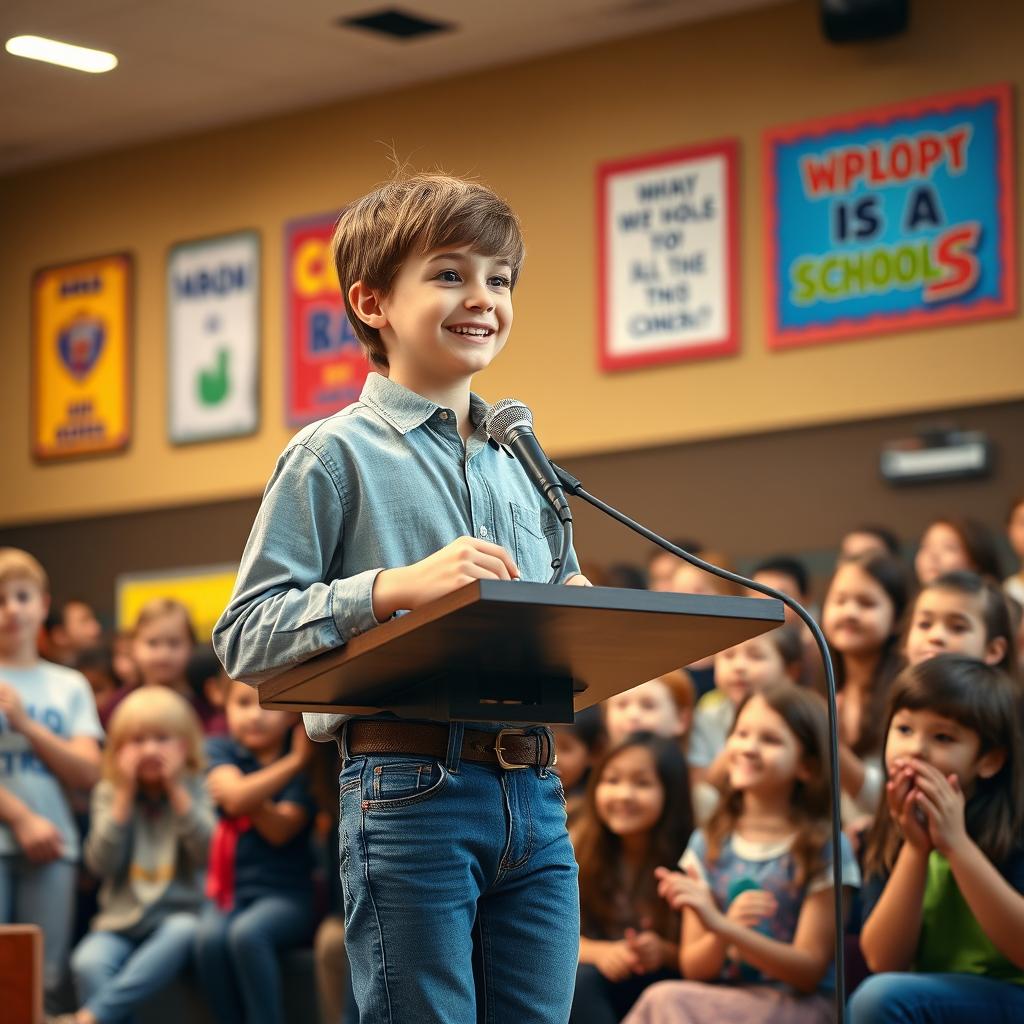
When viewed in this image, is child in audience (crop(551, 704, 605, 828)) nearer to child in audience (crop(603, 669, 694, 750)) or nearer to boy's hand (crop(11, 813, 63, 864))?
child in audience (crop(603, 669, 694, 750))

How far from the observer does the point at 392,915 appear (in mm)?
1532

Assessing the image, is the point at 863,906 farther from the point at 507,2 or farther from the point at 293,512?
the point at 507,2

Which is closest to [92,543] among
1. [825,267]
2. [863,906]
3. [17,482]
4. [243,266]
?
[17,482]

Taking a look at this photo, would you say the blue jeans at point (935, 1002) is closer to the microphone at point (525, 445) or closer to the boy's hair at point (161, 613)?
the microphone at point (525, 445)

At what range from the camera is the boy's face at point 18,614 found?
432 cm

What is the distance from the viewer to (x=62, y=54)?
6.00 meters

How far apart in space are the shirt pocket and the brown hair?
163cm

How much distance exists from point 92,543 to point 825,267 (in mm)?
3391

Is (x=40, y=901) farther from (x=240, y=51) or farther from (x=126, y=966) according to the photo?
(x=240, y=51)

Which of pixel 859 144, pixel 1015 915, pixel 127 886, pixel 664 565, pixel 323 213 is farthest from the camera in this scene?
pixel 323 213

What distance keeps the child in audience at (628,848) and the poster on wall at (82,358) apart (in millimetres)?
4003

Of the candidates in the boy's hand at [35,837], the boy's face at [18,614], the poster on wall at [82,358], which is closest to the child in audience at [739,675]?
the boy's hand at [35,837]

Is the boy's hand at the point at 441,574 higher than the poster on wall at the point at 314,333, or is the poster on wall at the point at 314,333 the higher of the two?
the poster on wall at the point at 314,333

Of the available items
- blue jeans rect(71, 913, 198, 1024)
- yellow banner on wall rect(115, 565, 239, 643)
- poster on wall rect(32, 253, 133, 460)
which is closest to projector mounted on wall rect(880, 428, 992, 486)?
blue jeans rect(71, 913, 198, 1024)
